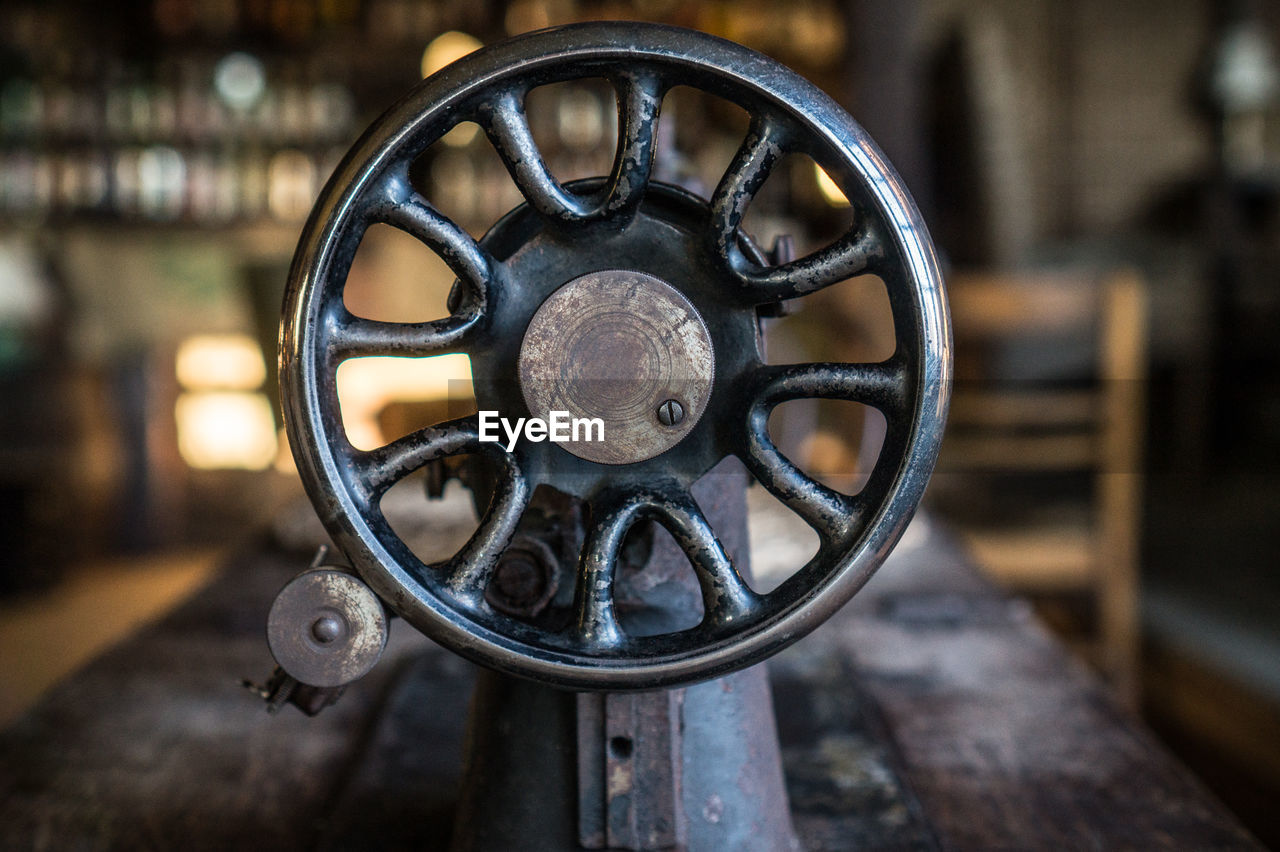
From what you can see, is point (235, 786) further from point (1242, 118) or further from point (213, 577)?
point (1242, 118)

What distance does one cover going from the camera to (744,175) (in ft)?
2.04

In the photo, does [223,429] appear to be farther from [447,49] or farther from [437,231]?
[437,231]

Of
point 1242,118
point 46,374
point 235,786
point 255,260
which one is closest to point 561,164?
point 255,260

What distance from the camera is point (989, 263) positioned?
12.5 feet

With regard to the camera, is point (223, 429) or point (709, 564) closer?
point (709, 564)

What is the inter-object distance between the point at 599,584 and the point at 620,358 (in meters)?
0.14

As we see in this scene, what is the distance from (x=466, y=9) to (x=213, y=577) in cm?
353

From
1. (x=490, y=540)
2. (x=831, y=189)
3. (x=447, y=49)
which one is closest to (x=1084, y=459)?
(x=831, y=189)

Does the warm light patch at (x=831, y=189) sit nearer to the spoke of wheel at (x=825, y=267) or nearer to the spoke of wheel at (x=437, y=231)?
the spoke of wheel at (x=825, y=267)

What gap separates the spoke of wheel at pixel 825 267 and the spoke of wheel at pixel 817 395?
0.05 metres

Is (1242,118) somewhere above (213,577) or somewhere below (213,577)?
above

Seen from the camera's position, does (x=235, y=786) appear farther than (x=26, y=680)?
No

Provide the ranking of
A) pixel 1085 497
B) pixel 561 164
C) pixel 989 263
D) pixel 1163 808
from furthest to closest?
pixel 1085 497
pixel 561 164
pixel 989 263
pixel 1163 808

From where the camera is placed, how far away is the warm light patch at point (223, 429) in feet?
15.2
